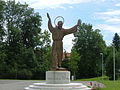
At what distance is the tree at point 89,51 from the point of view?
264 feet

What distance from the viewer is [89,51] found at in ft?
264

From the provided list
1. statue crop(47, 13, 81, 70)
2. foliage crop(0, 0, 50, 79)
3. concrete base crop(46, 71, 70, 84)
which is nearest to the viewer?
concrete base crop(46, 71, 70, 84)

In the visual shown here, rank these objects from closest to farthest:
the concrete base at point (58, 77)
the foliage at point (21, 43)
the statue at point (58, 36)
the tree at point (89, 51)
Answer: the concrete base at point (58, 77) < the statue at point (58, 36) < the foliage at point (21, 43) < the tree at point (89, 51)

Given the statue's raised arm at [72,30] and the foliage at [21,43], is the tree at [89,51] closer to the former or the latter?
the foliage at [21,43]

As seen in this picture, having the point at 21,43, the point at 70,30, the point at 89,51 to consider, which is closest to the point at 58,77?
the point at 70,30

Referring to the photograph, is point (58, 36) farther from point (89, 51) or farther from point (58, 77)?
point (89, 51)

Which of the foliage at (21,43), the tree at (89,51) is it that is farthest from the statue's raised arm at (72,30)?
the tree at (89,51)

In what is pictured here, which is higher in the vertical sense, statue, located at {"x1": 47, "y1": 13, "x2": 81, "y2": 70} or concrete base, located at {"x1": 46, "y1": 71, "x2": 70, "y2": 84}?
statue, located at {"x1": 47, "y1": 13, "x2": 81, "y2": 70}

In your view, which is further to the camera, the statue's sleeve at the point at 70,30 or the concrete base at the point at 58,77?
the statue's sleeve at the point at 70,30

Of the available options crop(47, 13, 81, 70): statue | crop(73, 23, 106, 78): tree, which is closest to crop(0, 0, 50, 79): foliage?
crop(73, 23, 106, 78): tree

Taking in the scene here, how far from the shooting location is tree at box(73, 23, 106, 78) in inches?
3164

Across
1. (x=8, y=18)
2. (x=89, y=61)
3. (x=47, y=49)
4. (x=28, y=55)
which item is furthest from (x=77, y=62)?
(x=8, y=18)

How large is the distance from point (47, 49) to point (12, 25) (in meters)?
9.55

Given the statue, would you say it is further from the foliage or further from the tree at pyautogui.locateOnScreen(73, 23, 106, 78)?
the tree at pyautogui.locateOnScreen(73, 23, 106, 78)
